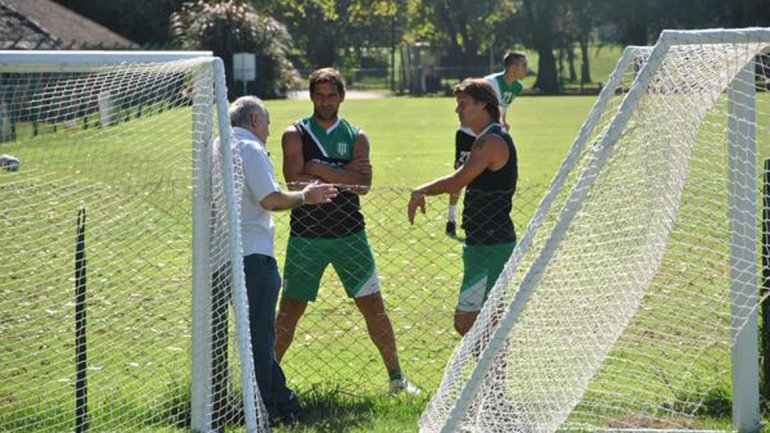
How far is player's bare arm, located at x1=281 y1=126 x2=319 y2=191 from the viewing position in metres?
6.78

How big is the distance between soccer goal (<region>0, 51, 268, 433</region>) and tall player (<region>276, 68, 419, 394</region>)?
1.86 ft

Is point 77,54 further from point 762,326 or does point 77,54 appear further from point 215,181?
point 762,326

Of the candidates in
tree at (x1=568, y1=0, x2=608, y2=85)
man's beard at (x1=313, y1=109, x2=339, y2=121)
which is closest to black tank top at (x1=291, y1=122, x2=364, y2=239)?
man's beard at (x1=313, y1=109, x2=339, y2=121)

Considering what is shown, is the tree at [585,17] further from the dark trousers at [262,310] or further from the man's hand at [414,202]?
the dark trousers at [262,310]

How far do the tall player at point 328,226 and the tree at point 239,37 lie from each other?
4063 centimetres

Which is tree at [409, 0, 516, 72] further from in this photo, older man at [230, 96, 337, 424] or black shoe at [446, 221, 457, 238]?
older man at [230, 96, 337, 424]

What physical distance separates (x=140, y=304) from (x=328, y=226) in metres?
2.11

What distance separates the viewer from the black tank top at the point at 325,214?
22.2ft

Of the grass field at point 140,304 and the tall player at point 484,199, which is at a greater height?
the tall player at point 484,199

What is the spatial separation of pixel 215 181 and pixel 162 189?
325 centimetres

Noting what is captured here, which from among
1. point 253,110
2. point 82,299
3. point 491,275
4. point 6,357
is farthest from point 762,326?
point 6,357

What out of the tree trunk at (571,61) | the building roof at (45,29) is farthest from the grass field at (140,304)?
the tree trunk at (571,61)

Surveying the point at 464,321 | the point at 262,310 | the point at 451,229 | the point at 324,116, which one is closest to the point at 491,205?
the point at 464,321

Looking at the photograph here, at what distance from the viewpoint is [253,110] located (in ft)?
20.1
